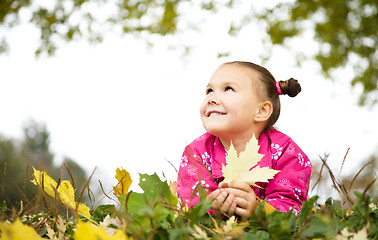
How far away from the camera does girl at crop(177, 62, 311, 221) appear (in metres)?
1.18

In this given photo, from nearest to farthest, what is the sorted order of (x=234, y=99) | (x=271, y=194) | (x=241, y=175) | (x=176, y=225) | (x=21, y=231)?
(x=21, y=231) → (x=176, y=225) → (x=241, y=175) → (x=271, y=194) → (x=234, y=99)

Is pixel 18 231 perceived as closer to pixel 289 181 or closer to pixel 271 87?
pixel 289 181

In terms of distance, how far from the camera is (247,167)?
0.76m

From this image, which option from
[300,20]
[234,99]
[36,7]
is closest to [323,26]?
[300,20]

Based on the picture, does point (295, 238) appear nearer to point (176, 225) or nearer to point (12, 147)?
point (176, 225)

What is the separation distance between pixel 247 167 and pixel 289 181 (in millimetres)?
466

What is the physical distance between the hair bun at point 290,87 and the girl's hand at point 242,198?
0.67m

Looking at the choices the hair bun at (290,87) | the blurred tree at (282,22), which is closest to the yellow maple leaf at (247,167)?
the hair bun at (290,87)

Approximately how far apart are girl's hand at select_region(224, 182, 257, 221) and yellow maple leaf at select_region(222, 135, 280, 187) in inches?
2.9

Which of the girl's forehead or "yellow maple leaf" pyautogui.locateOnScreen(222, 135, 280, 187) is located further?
the girl's forehead

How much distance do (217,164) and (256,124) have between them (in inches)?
8.2

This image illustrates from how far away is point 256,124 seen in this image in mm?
1351

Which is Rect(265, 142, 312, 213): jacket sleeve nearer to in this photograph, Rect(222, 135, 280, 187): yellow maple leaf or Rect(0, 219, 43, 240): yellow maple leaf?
Rect(222, 135, 280, 187): yellow maple leaf

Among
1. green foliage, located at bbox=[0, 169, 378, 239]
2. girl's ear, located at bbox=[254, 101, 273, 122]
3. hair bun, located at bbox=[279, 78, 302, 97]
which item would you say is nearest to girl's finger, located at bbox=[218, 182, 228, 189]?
green foliage, located at bbox=[0, 169, 378, 239]
